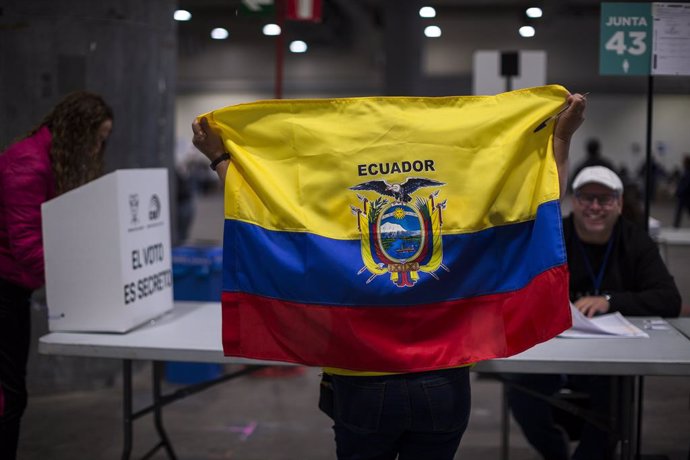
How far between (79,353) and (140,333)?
0.26m

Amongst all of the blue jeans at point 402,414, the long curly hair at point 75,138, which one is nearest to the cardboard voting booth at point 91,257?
the long curly hair at point 75,138

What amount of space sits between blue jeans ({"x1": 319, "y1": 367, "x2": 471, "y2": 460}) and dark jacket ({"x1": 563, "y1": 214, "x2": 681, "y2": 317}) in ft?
4.76

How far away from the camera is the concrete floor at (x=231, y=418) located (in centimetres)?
383

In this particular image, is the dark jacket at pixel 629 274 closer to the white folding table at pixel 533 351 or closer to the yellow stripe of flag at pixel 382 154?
the white folding table at pixel 533 351

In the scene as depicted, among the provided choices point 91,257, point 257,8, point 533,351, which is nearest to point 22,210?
point 91,257

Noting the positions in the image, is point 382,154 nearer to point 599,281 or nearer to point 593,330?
point 593,330

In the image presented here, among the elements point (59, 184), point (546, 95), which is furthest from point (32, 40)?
point (546, 95)

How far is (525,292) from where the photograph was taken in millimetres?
2223

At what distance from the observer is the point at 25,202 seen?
3.09 metres

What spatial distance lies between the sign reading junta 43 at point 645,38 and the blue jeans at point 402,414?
7.01 ft

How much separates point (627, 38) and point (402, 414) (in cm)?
243

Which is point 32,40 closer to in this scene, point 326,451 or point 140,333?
point 140,333

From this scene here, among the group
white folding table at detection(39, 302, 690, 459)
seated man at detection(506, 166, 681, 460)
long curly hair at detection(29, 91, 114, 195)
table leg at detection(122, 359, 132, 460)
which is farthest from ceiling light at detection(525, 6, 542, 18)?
table leg at detection(122, 359, 132, 460)

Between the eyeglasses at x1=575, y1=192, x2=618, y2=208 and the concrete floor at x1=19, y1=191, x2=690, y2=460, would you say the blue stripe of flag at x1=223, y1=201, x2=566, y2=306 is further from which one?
the concrete floor at x1=19, y1=191, x2=690, y2=460
